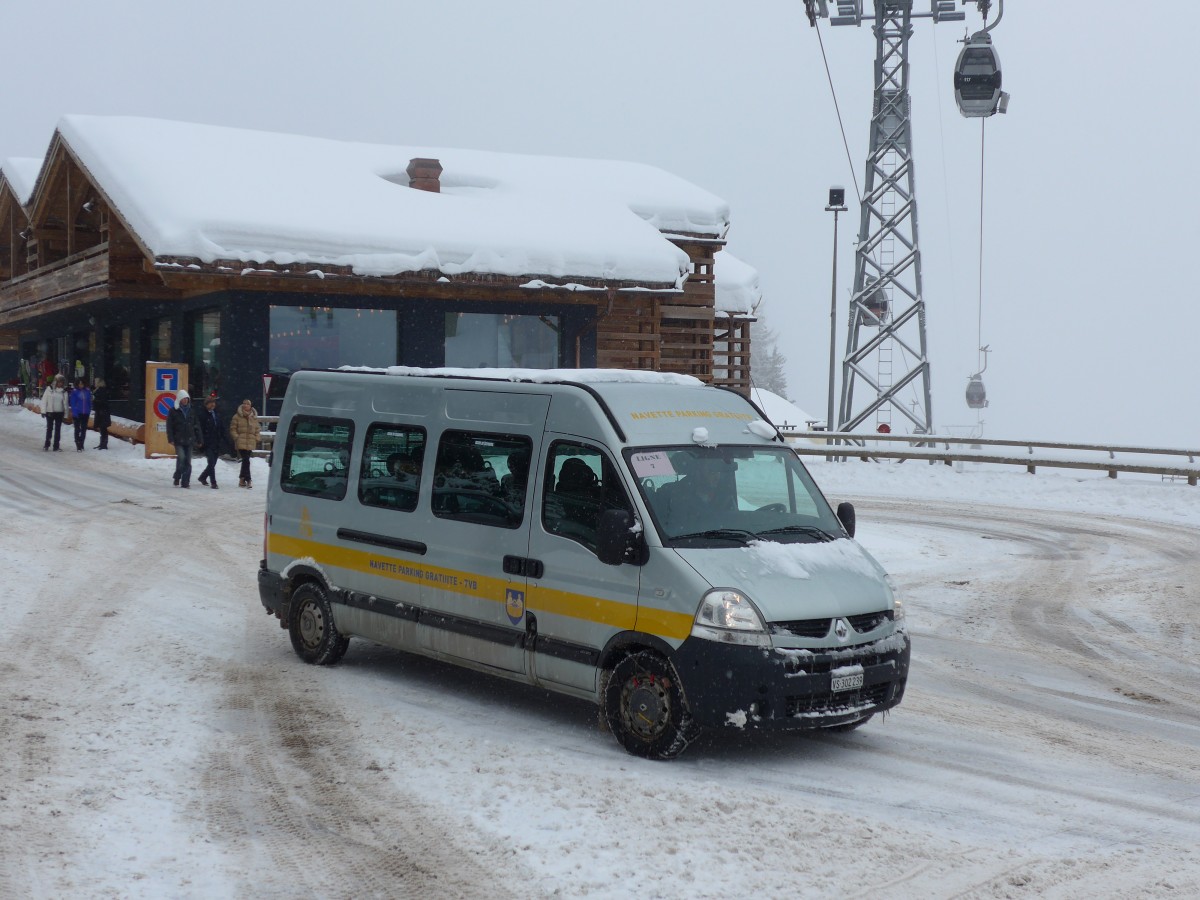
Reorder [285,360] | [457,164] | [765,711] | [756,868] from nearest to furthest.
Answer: [756,868], [765,711], [285,360], [457,164]

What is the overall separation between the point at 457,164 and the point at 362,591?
27.7m

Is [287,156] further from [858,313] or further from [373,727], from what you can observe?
[373,727]

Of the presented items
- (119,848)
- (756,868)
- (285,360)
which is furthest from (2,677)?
(285,360)

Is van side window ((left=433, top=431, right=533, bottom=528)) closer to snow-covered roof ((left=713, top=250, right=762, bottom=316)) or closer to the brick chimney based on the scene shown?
the brick chimney

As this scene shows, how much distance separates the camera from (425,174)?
31562 millimetres

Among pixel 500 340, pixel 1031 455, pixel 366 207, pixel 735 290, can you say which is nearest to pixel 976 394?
pixel 735 290

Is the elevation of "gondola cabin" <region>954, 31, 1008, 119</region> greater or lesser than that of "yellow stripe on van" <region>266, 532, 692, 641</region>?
greater

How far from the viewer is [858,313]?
116ft

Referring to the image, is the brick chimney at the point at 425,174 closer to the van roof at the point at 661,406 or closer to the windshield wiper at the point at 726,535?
the van roof at the point at 661,406

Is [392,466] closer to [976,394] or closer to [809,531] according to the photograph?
[809,531]

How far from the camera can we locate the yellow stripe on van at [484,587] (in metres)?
6.98

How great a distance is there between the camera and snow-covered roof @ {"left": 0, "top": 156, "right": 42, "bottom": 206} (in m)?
38.9

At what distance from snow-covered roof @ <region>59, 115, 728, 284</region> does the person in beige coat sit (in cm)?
321

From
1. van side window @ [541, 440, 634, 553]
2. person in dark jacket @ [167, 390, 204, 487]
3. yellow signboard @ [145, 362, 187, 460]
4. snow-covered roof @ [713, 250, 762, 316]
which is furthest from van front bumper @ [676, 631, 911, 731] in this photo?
snow-covered roof @ [713, 250, 762, 316]
